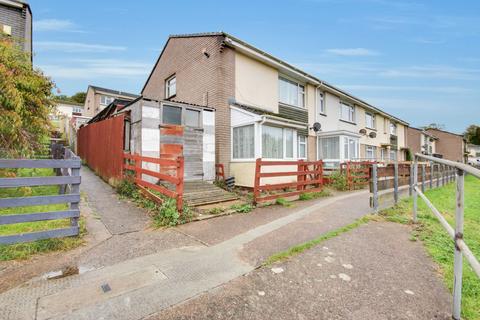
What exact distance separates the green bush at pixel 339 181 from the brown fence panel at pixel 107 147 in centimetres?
1008

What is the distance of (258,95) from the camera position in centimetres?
1188

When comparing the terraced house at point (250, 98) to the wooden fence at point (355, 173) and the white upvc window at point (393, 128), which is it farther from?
the white upvc window at point (393, 128)

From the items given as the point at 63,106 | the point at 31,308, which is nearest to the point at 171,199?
the point at 31,308

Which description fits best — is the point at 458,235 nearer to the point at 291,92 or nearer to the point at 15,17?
the point at 291,92

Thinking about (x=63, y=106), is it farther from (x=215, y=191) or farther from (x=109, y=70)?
(x=215, y=191)

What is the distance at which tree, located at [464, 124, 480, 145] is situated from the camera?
203 ft

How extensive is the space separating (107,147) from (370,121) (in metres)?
22.2

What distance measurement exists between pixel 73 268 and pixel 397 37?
22.0 m

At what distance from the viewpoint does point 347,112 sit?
19031 millimetres

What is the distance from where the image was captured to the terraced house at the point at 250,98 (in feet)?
34.0

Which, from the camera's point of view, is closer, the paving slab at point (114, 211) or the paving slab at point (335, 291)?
the paving slab at point (335, 291)

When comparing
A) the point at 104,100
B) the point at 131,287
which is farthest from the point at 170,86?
the point at 104,100

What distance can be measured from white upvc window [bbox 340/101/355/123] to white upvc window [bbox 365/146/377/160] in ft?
11.2

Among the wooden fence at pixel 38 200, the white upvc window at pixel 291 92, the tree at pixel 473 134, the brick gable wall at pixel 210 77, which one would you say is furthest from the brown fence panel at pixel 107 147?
the tree at pixel 473 134
